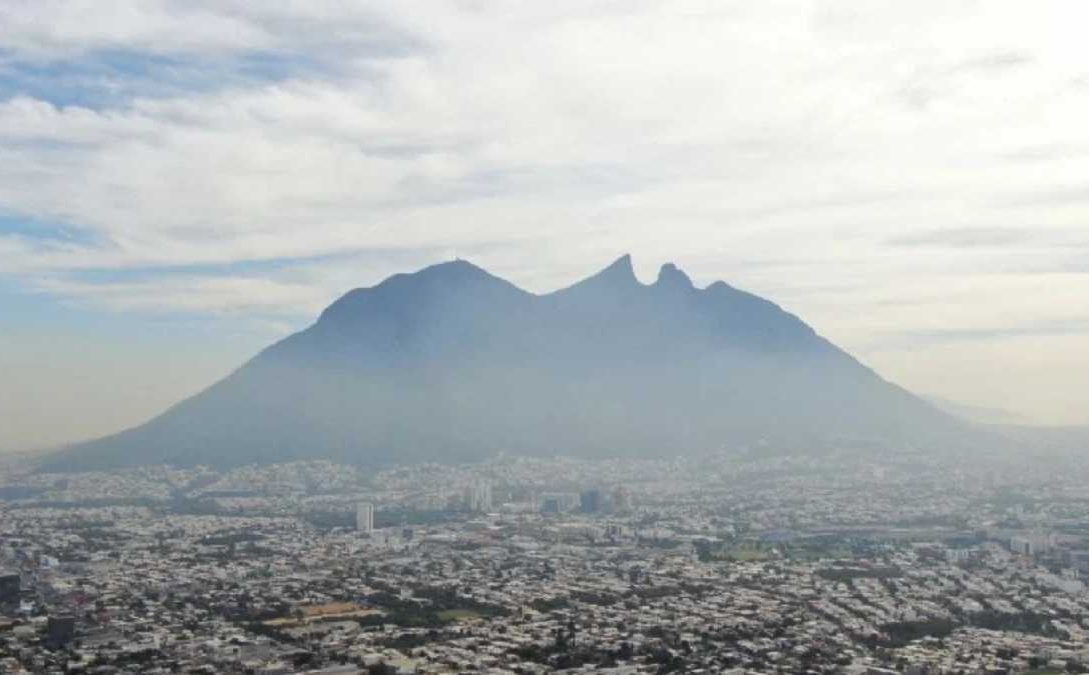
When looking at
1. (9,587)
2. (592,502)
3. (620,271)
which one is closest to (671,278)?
(620,271)

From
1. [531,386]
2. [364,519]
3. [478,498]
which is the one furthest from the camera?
[531,386]

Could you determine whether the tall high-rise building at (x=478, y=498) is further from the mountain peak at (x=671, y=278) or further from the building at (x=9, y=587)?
the mountain peak at (x=671, y=278)

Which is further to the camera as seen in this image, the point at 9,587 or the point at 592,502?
the point at 592,502

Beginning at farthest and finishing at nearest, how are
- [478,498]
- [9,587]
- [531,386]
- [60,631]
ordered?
1. [531,386]
2. [478,498]
3. [9,587]
4. [60,631]

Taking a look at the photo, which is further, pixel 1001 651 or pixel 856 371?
pixel 856 371

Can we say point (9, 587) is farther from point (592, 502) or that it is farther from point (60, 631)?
point (592, 502)

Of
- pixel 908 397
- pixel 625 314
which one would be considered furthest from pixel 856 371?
pixel 625 314

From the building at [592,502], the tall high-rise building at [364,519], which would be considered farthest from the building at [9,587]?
the building at [592,502]

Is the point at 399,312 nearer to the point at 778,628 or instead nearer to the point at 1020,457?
the point at 1020,457

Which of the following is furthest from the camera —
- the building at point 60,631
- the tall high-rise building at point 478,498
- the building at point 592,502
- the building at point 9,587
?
the tall high-rise building at point 478,498
